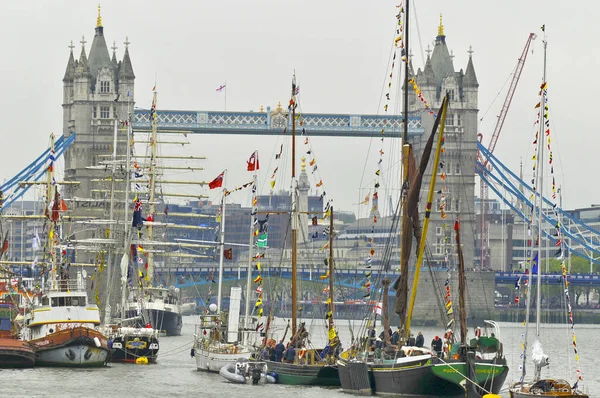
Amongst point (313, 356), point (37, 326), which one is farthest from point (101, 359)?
point (313, 356)

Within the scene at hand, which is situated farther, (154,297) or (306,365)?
(154,297)

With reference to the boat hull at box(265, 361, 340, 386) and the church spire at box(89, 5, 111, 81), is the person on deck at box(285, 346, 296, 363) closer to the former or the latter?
the boat hull at box(265, 361, 340, 386)

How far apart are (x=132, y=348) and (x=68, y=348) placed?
6971mm

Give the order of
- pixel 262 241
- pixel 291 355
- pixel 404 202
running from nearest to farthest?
pixel 404 202 → pixel 291 355 → pixel 262 241

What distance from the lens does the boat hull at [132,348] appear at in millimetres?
73688

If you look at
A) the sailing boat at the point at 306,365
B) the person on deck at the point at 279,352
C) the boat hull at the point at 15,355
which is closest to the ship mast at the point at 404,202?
the sailing boat at the point at 306,365

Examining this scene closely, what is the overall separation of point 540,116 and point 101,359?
77.7ft

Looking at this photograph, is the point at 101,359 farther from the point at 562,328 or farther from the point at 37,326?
the point at 562,328

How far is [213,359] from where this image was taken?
68125mm

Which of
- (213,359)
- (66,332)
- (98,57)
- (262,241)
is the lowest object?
(213,359)

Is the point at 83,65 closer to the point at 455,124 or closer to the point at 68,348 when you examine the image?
the point at 455,124

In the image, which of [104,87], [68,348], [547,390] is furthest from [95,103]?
[547,390]

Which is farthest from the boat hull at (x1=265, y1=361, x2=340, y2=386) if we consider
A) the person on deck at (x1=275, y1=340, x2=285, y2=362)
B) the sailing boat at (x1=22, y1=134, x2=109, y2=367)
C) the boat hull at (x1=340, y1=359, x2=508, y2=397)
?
the sailing boat at (x1=22, y1=134, x2=109, y2=367)

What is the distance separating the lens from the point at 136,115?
→ 5684 inches
